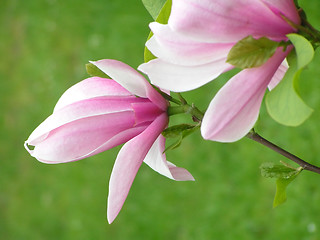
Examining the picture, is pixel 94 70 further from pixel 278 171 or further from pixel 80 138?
pixel 278 171

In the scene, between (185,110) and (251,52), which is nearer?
(251,52)

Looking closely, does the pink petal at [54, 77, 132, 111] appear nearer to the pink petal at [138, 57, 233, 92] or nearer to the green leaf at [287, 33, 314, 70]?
the pink petal at [138, 57, 233, 92]

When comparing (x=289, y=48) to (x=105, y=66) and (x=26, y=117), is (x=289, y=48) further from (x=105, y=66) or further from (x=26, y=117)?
(x=26, y=117)

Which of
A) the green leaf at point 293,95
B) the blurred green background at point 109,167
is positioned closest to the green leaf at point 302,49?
the green leaf at point 293,95

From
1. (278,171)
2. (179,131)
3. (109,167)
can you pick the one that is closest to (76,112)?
(179,131)

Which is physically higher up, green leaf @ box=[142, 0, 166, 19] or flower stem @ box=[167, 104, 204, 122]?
green leaf @ box=[142, 0, 166, 19]

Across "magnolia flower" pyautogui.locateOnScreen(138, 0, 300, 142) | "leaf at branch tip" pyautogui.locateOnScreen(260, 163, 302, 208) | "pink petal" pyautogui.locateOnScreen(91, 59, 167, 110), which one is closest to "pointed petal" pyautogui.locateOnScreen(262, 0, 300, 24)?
"magnolia flower" pyautogui.locateOnScreen(138, 0, 300, 142)
